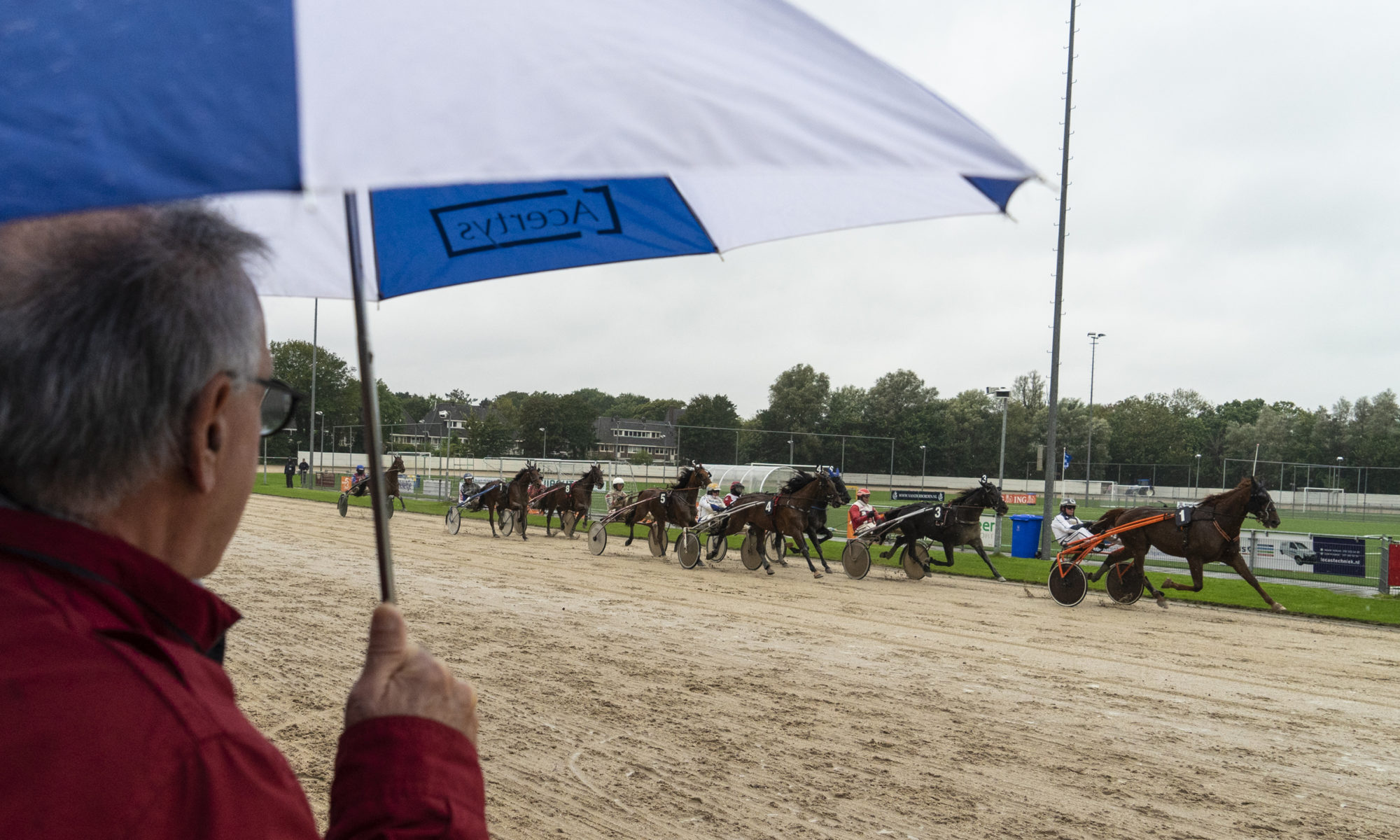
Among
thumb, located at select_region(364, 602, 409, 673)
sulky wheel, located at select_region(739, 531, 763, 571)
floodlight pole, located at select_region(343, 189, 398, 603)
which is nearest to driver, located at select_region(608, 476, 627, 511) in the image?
sulky wheel, located at select_region(739, 531, 763, 571)

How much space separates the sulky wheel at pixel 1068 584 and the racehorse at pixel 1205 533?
61cm

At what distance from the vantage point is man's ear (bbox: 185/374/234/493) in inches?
45.6

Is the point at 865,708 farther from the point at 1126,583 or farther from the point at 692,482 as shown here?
the point at 692,482

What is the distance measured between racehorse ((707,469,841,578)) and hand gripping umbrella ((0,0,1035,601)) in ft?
51.5

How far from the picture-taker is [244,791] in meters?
0.96

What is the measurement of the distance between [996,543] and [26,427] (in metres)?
22.1

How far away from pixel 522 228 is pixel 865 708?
204 inches

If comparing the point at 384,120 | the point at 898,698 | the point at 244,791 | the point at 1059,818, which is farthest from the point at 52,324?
the point at 898,698

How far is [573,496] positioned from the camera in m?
23.4

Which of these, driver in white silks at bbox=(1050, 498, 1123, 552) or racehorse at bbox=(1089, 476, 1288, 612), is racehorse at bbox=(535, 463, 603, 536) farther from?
racehorse at bbox=(1089, 476, 1288, 612)

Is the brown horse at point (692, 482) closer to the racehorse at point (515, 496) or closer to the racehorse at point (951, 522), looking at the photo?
the racehorse at point (951, 522)

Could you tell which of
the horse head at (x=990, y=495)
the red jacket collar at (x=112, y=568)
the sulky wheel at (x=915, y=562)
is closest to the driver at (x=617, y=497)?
the sulky wheel at (x=915, y=562)

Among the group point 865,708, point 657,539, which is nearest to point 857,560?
point 657,539

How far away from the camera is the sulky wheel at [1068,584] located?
43.6ft
